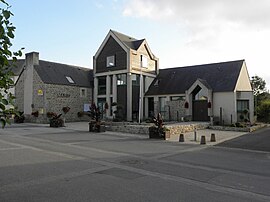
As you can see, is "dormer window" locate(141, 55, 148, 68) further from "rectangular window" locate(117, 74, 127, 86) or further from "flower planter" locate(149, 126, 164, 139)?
"flower planter" locate(149, 126, 164, 139)

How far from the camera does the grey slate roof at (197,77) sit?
96.4ft

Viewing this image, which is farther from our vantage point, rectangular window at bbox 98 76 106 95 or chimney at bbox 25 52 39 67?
rectangular window at bbox 98 76 106 95

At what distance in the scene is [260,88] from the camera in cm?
4709

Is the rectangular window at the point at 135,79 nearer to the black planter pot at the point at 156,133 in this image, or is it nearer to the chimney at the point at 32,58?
the chimney at the point at 32,58

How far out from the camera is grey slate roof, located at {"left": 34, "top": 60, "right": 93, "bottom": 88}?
3472cm

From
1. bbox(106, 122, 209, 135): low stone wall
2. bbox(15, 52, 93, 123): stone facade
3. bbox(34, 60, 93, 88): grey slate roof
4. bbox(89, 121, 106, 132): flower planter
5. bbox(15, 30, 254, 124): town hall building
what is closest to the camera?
bbox(106, 122, 209, 135): low stone wall

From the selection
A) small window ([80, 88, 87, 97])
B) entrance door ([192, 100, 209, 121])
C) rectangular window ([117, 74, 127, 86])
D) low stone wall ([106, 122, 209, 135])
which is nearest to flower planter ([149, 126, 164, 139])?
low stone wall ([106, 122, 209, 135])

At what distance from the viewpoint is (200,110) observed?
97.8 ft

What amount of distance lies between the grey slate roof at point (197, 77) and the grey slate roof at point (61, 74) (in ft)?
34.3

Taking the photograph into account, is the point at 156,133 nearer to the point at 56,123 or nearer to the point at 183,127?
the point at 183,127

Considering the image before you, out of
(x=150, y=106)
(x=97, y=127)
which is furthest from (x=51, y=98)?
(x=97, y=127)

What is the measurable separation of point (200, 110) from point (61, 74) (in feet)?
64.8

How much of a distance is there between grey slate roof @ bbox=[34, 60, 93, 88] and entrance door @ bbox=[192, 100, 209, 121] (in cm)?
1702

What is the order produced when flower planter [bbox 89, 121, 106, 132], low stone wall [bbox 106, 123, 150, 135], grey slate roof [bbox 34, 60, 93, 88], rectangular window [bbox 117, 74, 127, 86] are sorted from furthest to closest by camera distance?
grey slate roof [bbox 34, 60, 93, 88] → rectangular window [bbox 117, 74, 127, 86] → flower planter [bbox 89, 121, 106, 132] → low stone wall [bbox 106, 123, 150, 135]
